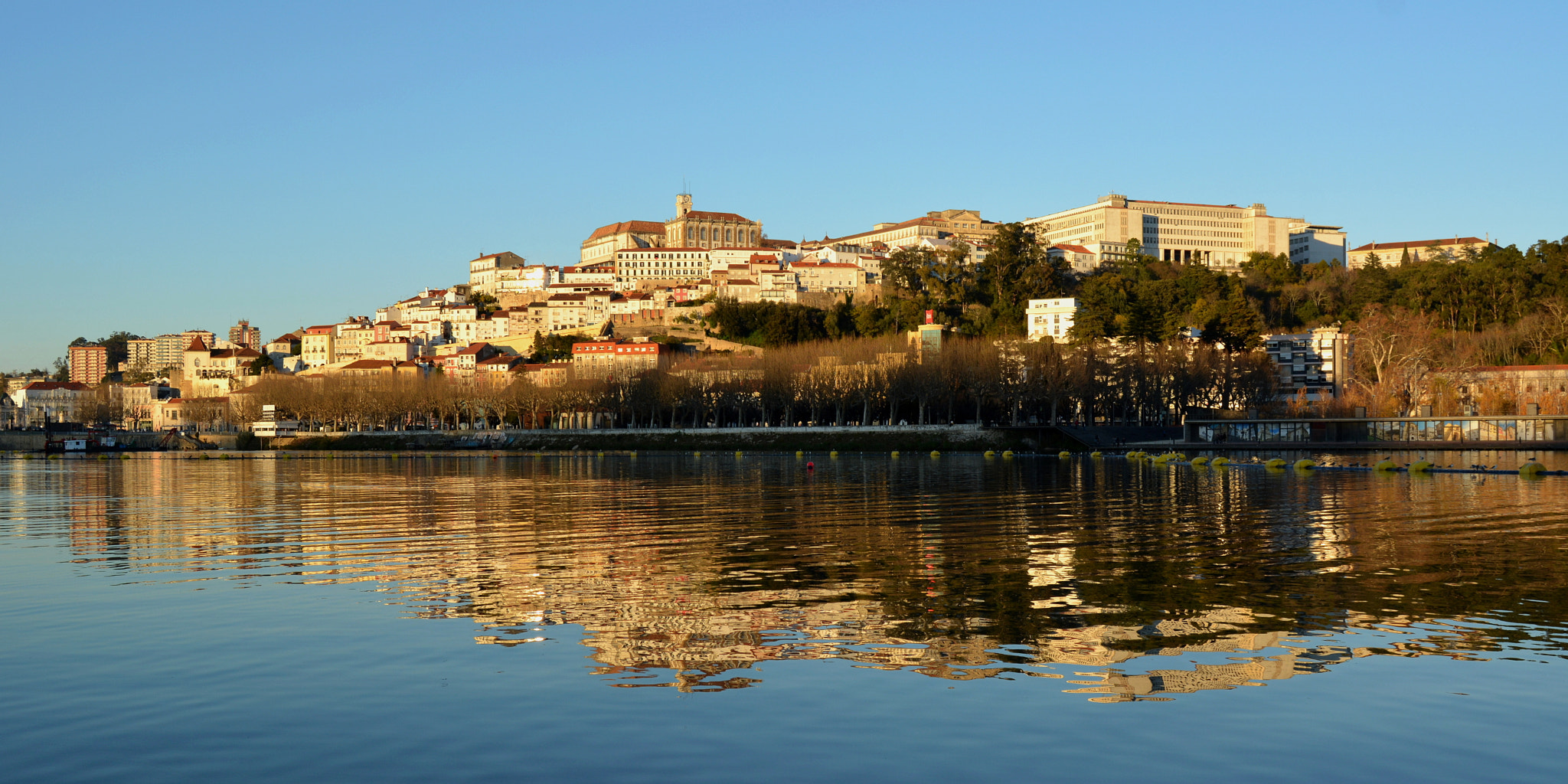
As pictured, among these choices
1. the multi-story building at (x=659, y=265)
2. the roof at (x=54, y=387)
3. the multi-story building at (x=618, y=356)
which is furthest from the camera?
the multi-story building at (x=659, y=265)

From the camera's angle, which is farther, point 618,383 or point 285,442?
point 285,442

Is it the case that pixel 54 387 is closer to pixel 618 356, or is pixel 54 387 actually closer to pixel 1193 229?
pixel 618 356

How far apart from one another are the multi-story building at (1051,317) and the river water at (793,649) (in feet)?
308

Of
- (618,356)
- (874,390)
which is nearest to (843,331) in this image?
(618,356)

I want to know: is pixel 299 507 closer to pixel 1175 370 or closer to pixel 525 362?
pixel 1175 370

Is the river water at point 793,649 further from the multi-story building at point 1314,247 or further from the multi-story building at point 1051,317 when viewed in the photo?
the multi-story building at point 1314,247

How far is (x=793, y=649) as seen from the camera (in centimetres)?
1484

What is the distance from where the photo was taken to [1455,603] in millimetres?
18094

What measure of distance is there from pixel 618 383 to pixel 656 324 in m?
47.7

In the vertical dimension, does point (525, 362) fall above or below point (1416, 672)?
above

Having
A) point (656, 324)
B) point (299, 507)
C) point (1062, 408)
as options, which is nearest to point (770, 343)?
point (656, 324)

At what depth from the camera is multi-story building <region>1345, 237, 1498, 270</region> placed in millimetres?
159625

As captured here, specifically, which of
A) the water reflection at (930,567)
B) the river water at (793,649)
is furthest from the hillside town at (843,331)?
the river water at (793,649)

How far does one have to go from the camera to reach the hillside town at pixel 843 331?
4031 inches
